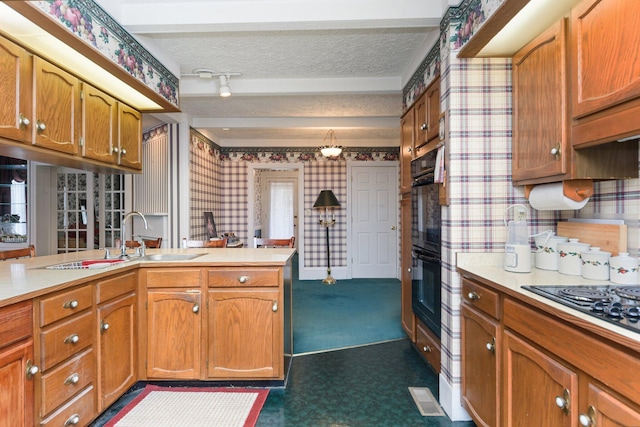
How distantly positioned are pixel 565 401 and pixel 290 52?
2686mm

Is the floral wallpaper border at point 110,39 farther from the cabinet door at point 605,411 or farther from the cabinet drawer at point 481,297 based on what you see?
the cabinet door at point 605,411

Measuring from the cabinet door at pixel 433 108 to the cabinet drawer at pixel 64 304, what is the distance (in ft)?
7.19

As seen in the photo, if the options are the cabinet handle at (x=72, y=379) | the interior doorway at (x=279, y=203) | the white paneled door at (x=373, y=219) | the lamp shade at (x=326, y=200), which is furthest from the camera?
the interior doorway at (x=279, y=203)

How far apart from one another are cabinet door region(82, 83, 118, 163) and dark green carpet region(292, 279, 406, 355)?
206 cm

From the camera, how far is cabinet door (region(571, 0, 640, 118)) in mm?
1184

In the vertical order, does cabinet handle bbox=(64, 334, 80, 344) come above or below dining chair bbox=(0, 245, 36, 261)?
below

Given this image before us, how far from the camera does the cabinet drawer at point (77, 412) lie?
1.56 m

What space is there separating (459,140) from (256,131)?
3.82 m

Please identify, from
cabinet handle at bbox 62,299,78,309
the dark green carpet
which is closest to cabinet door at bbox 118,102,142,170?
cabinet handle at bbox 62,299,78,309

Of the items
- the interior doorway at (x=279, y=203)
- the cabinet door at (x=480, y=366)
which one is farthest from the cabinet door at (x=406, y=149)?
the interior doorway at (x=279, y=203)

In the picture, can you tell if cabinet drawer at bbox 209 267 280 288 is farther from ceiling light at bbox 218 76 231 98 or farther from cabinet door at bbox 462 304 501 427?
ceiling light at bbox 218 76 231 98

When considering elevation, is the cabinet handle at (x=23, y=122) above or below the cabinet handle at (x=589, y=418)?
above

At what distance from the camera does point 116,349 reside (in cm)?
201

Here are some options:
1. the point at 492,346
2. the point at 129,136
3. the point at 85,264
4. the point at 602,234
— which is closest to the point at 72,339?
the point at 85,264
